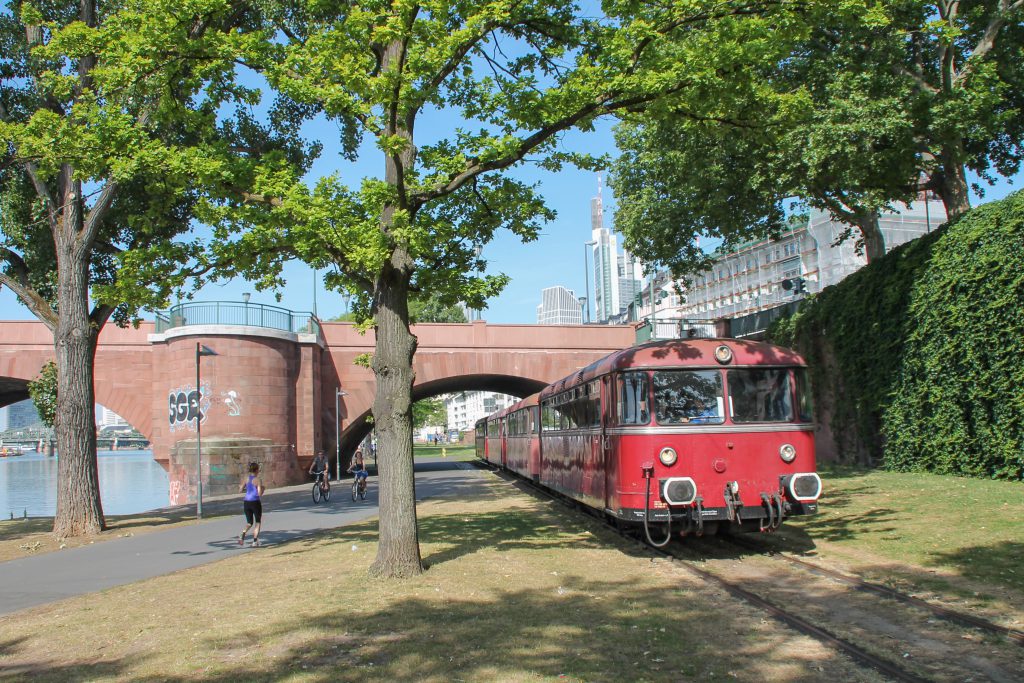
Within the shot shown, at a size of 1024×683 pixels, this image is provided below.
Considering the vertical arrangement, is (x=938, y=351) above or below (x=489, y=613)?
above

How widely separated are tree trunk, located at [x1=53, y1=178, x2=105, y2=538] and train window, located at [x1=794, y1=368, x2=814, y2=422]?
46.5ft

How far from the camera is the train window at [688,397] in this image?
11148 mm

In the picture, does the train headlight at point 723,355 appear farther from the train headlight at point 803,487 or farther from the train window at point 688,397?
the train headlight at point 803,487

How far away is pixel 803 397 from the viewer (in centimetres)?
1142

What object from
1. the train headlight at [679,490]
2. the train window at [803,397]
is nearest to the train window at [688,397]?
the train headlight at [679,490]

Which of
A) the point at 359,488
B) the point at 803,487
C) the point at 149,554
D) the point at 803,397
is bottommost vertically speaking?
the point at 149,554

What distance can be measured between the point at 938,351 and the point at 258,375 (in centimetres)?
2342

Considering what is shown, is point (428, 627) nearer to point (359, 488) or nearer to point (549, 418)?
point (549, 418)

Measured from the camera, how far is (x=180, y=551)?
566 inches

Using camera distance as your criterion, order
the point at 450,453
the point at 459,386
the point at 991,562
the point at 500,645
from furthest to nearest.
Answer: the point at 450,453
the point at 459,386
the point at 991,562
the point at 500,645

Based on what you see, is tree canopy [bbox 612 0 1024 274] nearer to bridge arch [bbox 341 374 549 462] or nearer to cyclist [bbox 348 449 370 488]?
cyclist [bbox 348 449 370 488]

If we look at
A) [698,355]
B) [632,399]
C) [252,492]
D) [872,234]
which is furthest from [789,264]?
[632,399]

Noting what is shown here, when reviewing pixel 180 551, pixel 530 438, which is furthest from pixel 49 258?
pixel 530 438

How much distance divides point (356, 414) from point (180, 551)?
78.9 ft
